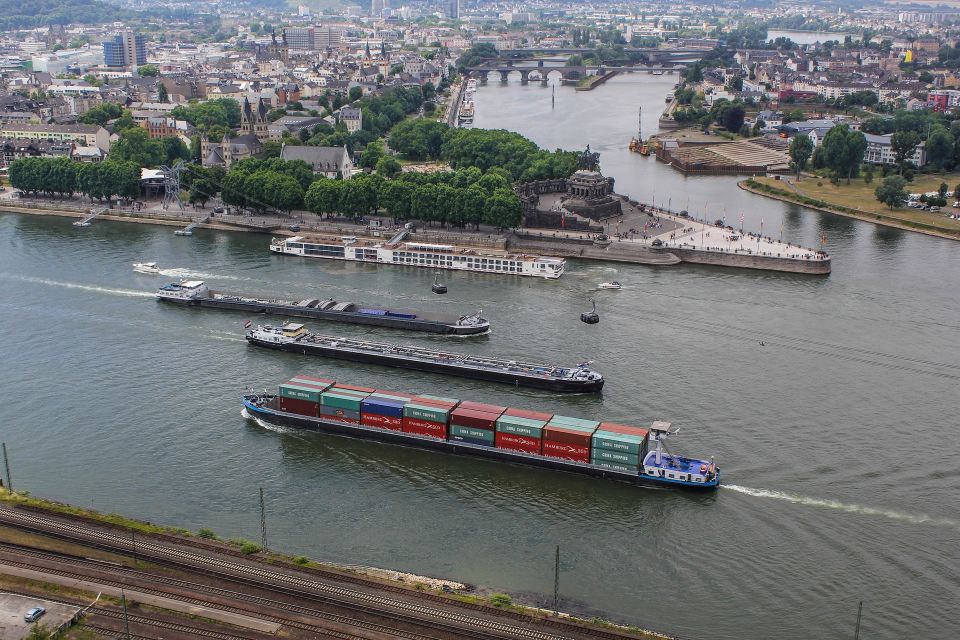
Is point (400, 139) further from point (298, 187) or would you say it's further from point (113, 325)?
point (113, 325)

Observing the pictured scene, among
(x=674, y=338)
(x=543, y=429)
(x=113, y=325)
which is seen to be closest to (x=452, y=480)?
(x=543, y=429)

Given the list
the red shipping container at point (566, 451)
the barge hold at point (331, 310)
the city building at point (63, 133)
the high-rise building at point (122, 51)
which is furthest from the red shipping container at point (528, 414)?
the high-rise building at point (122, 51)

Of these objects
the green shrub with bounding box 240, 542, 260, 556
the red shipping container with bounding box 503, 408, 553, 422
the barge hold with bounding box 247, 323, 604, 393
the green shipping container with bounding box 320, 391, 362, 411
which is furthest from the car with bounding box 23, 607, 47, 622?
the barge hold with bounding box 247, 323, 604, 393

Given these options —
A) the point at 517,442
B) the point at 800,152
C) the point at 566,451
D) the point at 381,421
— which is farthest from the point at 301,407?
the point at 800,152

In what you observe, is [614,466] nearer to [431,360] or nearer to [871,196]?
[431,360]

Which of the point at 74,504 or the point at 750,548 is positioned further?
the point at 74,504

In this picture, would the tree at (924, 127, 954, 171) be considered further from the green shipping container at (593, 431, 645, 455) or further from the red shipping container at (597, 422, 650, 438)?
the green shipping container at (593, 431, 645, 455)

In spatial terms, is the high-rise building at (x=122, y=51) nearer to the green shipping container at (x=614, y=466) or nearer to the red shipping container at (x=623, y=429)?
the red shipping container at (x=623, y=429)
